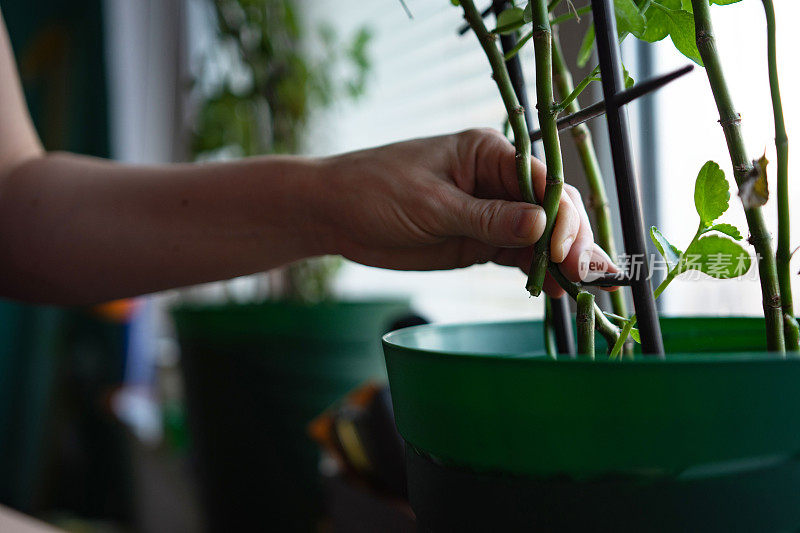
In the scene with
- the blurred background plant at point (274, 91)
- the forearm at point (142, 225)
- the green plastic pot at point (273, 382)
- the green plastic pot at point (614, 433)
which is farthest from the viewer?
the blurred background plant at point (274, 91)

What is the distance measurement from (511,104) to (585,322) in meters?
0.10

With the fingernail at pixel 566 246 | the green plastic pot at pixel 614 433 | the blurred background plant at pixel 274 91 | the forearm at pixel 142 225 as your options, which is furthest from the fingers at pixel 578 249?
the blurred background plant at pixel 274 91

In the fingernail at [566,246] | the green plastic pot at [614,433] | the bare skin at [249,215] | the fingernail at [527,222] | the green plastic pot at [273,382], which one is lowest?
the green plastic pot at [273,382]

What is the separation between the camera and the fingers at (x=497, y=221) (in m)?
0.29

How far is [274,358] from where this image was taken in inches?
40.9

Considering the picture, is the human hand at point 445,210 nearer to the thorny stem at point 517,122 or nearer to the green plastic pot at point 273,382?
the thorny stem at point 517,122

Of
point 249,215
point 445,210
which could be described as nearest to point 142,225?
point 249,215

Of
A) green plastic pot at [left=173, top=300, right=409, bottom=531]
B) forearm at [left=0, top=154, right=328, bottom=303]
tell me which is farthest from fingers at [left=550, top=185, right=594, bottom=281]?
green plastic pot at [left=173, top=300, right=409, bottom=531]

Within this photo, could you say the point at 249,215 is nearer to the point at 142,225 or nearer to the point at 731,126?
the point at 142,225

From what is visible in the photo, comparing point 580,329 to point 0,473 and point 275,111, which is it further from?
point 0,473

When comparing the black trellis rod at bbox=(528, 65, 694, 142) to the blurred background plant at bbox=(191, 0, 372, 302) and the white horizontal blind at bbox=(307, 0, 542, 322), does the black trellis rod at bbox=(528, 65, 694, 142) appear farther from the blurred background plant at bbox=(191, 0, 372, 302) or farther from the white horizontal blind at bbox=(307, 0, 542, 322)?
the blurred background plant at bbox=(191, 0, 372, 302)

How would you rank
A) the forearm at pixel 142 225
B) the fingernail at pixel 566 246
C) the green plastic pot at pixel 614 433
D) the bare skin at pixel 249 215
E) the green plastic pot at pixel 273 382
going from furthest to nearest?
1. the green plastic pot at pixel 273 382
2. the forearm at pixel 142 225
3. the bare skin at pixel 249 215
4. the fingernail at pixel 566 246
5. the green plastic pot at pixel 614 433

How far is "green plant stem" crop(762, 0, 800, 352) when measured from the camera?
0.79ft

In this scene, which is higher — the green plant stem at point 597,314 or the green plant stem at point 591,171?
the green plant stem at point 591,171
